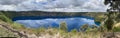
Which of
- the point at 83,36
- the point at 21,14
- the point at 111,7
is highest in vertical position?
the point at 111,7

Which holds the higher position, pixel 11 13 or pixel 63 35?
pixel 63 35

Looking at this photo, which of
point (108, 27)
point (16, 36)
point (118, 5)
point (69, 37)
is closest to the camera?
point (16, 36)

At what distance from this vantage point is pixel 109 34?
689 inches

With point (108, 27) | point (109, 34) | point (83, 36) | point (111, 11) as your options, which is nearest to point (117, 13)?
point (111, 11)

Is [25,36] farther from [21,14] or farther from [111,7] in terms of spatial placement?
[21,14]

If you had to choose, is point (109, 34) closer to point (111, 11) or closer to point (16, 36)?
point (111, 11)

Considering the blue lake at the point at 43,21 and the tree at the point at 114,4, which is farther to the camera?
the blue lake at the point at 43,21

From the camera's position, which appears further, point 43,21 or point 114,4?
point 43,21

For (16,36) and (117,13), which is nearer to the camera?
(16,36)

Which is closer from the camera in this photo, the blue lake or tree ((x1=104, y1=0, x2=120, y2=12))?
tree ((x1=104, y1=0, x2=120, y2=12))

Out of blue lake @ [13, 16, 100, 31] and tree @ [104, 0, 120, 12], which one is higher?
tree @ [104, 0, 120, 12]

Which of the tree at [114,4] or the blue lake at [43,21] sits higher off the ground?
the tree at [114,4]

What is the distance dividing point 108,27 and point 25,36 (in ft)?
36.7

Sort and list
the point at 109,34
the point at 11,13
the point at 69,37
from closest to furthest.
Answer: the point at 69,37
the point at 109,34
the point at 11,13
